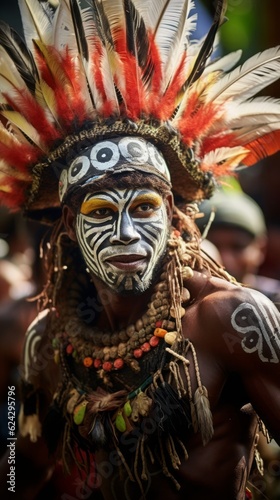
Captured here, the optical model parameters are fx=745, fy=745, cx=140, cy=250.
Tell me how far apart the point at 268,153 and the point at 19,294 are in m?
2.87

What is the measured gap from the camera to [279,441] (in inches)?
121

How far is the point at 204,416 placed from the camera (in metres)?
3.09

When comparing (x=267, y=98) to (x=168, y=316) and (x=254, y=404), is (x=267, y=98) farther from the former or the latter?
(x=254, y=404)

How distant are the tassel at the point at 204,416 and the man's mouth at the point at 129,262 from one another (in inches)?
24.3

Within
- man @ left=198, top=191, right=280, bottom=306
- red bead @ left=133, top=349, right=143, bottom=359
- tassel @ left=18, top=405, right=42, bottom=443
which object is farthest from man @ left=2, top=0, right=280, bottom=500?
man @ left=198, top=191, right=280, bottom=306

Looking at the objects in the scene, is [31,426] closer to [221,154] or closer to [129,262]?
[129,262]

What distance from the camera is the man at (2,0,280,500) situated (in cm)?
318

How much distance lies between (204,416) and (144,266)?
72cm

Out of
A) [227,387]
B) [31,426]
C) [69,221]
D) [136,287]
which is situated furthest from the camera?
[31,426]

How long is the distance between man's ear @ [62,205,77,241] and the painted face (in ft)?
0.68

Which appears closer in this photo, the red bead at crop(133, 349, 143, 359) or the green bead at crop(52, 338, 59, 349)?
the red bead at crop(133, 349, 143, 359)

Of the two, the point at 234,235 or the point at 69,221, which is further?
the point at 234,235

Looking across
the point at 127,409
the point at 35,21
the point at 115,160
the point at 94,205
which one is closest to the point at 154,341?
the point at 127,409

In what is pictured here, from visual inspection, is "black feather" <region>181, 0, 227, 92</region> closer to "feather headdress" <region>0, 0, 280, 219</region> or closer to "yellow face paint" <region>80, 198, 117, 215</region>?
"feather headdress" <region>0, 0, 280, 219</region>
